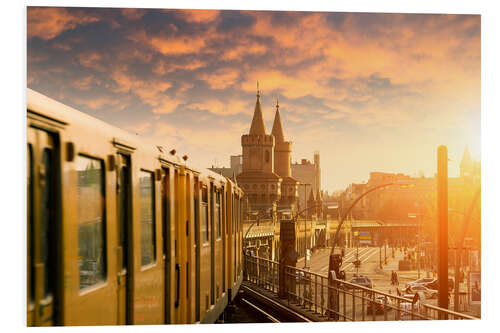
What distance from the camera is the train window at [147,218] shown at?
6.07 metres

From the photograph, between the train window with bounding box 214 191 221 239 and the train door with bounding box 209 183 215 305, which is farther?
the train window with bounding box 214 191 221 239

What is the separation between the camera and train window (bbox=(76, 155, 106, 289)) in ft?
15.4

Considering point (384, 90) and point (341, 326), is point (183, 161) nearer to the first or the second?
point (341, 326)

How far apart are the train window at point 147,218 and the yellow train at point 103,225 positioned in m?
0.01

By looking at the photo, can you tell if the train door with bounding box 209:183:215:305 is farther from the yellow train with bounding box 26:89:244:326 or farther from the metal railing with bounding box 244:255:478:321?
the metal railing with bounding box 244:255:478:321

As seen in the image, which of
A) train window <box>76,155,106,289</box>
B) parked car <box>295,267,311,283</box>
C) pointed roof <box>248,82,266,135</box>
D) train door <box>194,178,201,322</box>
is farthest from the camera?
parked car <box>295,267,311,283</box>

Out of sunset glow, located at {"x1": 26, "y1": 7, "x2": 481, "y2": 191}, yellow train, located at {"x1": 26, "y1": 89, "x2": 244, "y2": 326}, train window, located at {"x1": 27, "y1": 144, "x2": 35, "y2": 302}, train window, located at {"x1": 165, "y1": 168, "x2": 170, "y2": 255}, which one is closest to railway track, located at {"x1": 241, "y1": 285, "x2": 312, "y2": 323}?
sunset glow, located at {"x1": 26, "y1": 7, "x2": 481, "y2": 191}

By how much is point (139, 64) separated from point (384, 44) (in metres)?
4.30

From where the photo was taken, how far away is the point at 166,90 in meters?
11.3

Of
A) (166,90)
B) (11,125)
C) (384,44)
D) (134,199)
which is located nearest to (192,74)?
(166,90)

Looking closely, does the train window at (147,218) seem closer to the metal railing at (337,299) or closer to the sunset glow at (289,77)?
the sunset glow at (289,77)

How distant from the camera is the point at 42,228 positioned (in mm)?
4203

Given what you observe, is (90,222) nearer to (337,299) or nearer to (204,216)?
(204,216)

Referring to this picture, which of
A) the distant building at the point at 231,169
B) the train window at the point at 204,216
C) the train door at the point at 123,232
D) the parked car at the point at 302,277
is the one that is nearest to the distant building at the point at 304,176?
the distant building at the point at 231,169
